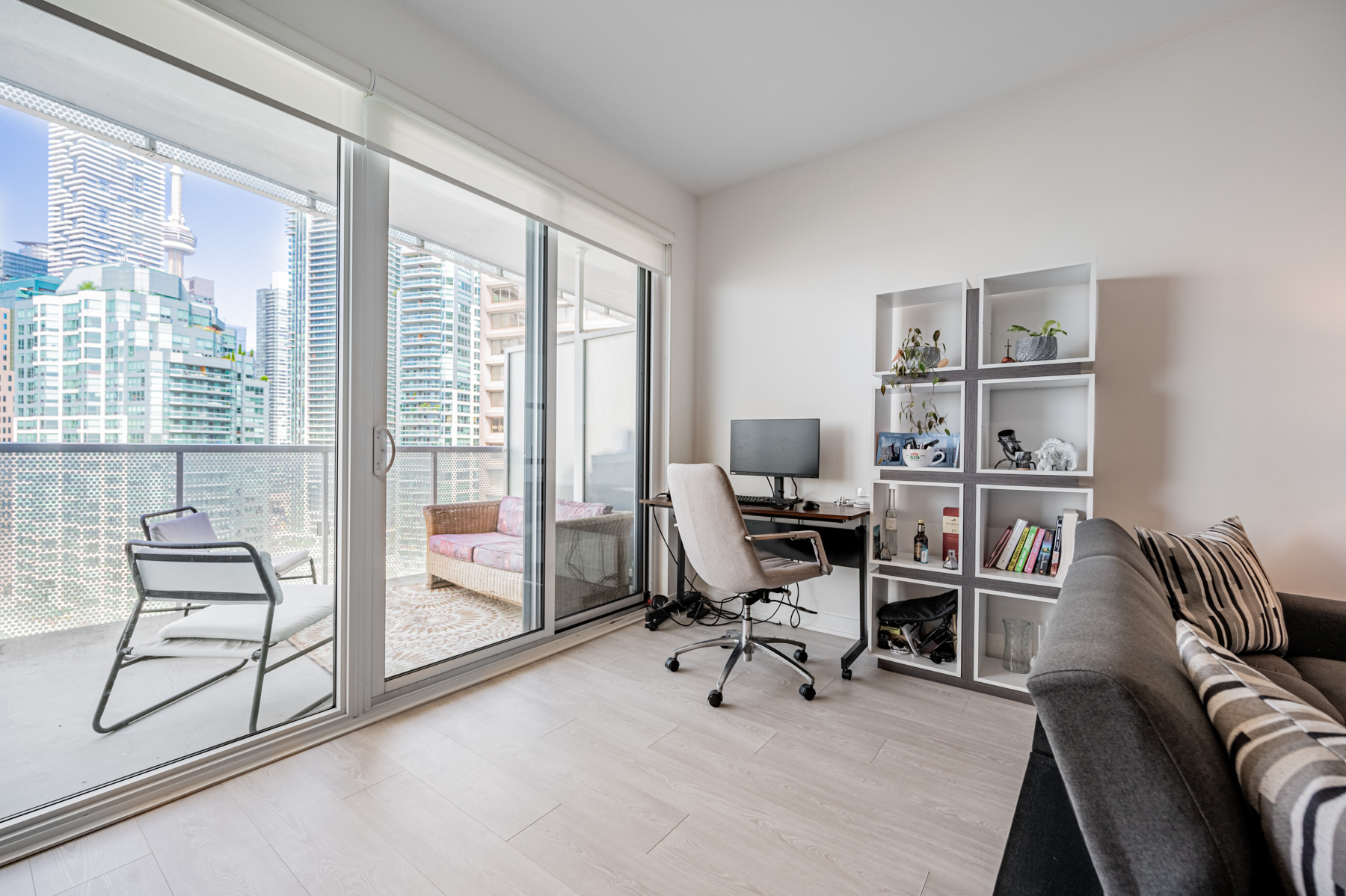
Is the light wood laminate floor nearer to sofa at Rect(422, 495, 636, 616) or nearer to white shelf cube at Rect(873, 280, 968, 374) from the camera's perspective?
sofa at Rect(422, 495, 636, 616)

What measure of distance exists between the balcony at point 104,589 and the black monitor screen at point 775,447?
216 cm

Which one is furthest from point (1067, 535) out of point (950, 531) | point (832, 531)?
point (832, 531)

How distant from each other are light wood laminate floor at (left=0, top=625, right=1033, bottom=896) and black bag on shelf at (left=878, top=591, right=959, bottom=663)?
0.30 m

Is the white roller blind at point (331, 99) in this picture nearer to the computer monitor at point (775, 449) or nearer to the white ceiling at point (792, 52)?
the white ceiling at point (792, 52)

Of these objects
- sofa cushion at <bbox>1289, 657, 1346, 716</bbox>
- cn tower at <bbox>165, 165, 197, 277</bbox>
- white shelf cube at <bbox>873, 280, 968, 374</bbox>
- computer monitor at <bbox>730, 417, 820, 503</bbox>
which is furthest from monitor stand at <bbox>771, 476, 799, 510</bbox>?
cn tower at <bbox>165, 165, 197, 277</bbox>

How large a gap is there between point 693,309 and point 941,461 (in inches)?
77.9

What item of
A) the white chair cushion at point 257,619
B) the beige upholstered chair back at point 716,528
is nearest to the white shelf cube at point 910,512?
the beige upholstered chair back at point 716,528

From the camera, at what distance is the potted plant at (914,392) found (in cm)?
267

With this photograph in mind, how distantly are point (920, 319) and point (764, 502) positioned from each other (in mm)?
1268

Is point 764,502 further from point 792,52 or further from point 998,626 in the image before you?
point 792,52

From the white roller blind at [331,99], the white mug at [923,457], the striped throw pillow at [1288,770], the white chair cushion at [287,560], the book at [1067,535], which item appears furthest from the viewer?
the white mug at [923,457]

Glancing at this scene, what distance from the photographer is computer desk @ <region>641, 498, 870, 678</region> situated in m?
2.74

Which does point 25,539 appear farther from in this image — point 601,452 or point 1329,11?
point 1329,11

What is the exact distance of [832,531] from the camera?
3.10m
